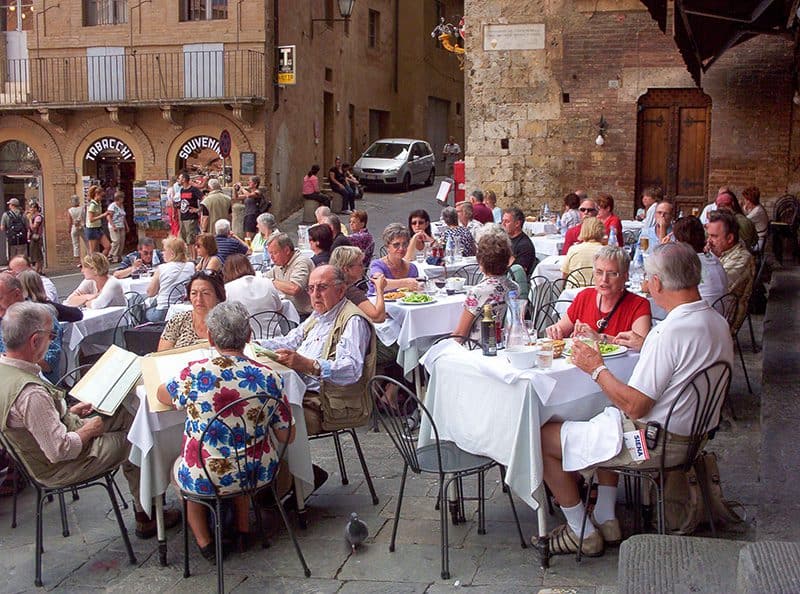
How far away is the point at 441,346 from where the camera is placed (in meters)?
4.93

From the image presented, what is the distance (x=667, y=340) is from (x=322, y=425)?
1980 millimetres

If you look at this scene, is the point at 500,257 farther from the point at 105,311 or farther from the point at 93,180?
the point at 93,180

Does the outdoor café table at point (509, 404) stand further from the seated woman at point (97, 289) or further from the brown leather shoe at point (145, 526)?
the seated woman at point (97, 289)

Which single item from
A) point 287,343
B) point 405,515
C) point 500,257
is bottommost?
point 405,515

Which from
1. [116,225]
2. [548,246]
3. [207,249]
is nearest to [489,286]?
[207,249]

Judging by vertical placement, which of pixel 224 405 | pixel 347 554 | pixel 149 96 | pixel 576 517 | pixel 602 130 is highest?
pixel 149 96

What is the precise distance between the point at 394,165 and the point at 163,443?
71.7 feet

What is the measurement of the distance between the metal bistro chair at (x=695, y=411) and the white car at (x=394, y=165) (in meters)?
22.1

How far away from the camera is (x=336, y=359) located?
521 centimetres

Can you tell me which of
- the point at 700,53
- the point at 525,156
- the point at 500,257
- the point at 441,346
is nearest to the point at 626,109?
the point at 525,156

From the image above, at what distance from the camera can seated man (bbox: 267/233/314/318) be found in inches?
305

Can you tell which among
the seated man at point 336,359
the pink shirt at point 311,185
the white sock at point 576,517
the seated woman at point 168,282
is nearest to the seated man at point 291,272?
the seated woman at point 168,282

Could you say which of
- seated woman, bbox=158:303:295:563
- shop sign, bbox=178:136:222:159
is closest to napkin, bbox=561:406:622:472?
seated woman, bbox=158:303:295:563

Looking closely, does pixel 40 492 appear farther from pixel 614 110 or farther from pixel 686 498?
pixel 614 110
